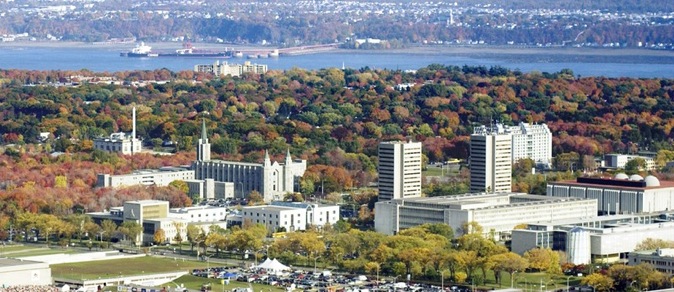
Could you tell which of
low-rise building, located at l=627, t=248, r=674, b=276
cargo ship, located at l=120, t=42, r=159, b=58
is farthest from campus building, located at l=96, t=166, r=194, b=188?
cargo ship, located at l=120, t=42, r=159, b=58

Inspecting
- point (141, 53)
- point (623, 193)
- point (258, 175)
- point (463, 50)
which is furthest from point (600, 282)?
point (463, 50)

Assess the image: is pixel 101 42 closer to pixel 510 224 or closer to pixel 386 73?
pixel 386 73

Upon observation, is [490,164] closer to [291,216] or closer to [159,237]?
[291,216]

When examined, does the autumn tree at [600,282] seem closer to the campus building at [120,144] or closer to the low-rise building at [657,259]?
the low-rise building at [657,259]

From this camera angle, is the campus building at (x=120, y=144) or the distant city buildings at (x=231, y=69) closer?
the campus building at (x=120, y=144)

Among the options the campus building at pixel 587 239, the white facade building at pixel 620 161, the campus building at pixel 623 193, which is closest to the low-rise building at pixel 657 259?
the campus building at pixel 587 239
